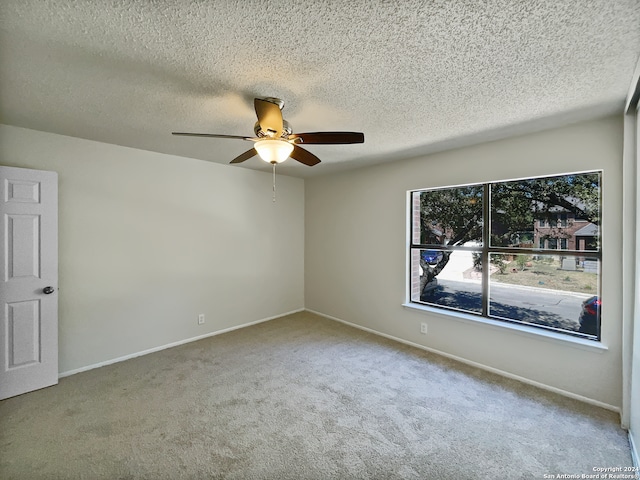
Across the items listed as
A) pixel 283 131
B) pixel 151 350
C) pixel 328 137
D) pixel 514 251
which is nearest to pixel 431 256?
pixel 514 251

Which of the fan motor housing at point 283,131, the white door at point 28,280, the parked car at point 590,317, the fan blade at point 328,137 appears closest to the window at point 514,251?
the parked car at point 590,317

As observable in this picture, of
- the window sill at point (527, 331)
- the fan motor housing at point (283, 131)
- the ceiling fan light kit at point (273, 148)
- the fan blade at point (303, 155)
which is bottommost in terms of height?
the window sill at point (527, 331)

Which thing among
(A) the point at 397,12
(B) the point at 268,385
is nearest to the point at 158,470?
(B) the point at 268,385

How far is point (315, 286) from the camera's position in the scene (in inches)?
189

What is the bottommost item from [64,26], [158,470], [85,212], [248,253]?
[158,470]

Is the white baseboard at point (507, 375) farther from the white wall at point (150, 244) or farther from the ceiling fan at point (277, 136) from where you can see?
the ceiling fan at point (277, 136)

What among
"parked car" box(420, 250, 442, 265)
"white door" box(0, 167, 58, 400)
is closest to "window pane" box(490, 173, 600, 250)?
"parked car" box(420, 250, 442, 265)

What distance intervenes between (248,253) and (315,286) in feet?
4.26

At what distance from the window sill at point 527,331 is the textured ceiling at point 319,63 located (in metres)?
1.86

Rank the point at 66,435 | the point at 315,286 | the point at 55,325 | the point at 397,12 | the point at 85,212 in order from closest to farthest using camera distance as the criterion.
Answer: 1. the point at 397,12
2. the point at 66,435
3. the point at 55,325
4. the point at 85,212
5. the point at 315,286

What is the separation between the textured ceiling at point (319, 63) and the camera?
1200mm

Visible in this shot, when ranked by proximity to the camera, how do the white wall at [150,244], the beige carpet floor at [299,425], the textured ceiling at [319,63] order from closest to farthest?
the textured ceiling at [319,63] → the beige carpet floor at [299,425] → the white wall at [150,244]

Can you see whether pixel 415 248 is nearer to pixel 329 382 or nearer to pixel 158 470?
pixel 329 382

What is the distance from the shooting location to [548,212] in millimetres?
2695
